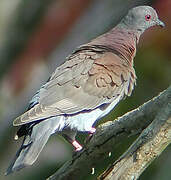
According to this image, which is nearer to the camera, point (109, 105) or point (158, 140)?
point (158, 140)

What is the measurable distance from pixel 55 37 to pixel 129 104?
40.4 inches

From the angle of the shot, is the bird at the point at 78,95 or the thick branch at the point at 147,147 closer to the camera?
the thick branch at the point at 147,147

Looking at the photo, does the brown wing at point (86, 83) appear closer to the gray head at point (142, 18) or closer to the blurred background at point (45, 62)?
the blurred background at point (45, 62)

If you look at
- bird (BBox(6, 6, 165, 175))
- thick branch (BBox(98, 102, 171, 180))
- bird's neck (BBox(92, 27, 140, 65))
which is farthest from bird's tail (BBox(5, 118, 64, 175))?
bird's neck (BBox(92, 27, 140, 65))

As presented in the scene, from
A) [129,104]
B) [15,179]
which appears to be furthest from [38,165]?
[129,104]

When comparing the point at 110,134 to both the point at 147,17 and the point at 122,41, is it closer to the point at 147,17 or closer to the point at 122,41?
the point at 122,41

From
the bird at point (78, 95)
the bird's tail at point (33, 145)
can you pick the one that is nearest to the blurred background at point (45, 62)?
the bird at point (78, 95)

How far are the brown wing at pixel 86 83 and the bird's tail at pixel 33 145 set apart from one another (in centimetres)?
14

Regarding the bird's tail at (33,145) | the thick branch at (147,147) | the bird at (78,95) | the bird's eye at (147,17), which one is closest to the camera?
the thick branch at (147,147)

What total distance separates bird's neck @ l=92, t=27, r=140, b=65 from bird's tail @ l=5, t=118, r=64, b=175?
4.04 feet

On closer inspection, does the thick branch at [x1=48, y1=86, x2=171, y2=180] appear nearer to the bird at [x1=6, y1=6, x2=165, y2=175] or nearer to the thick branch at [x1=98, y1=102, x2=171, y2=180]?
the thick branch at [x1=98, y1=102, x2=171, y2=180]

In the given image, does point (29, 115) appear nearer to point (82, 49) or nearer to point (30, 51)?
point (82, 49)

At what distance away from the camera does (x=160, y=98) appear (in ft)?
14.6

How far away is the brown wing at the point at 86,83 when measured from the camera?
5555 millimetres
